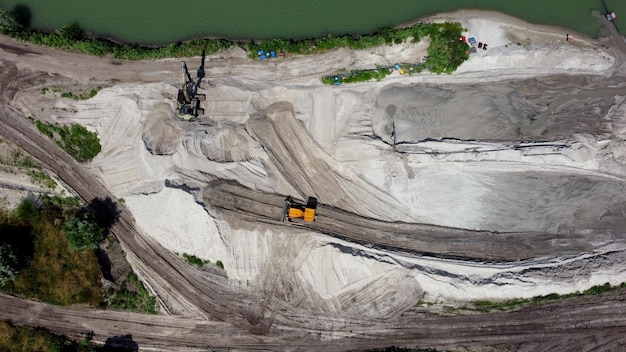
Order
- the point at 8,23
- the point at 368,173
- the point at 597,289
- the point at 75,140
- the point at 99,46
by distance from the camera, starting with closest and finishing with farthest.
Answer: the point at 597,289 < the point at 368,173 < the point at 75,140 < the point at 8,23 < the point at 99,46

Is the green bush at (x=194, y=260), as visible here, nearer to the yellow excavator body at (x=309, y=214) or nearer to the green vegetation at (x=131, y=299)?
the green vegetation at (x=131, y=299)

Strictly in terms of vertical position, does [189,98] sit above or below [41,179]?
above

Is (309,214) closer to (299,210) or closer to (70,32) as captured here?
(299,210)

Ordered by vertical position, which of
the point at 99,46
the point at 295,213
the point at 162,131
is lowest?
the point at 295,213

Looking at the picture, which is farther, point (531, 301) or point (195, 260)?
point (195, 260)

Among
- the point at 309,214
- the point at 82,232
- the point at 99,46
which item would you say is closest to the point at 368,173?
the point at 309,214

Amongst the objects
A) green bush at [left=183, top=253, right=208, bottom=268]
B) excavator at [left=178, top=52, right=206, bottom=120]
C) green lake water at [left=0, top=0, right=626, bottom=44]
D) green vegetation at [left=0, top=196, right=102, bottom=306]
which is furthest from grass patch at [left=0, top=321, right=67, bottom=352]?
green lake water at [left=0, top=0, right=626, bottom=44]

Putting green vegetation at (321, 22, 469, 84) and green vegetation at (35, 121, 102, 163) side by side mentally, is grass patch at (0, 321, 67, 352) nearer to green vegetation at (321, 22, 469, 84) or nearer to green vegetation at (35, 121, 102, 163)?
green vegetation at (35, 121, 102, 163)
